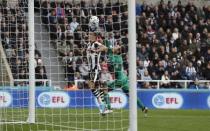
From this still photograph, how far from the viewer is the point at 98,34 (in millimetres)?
16312

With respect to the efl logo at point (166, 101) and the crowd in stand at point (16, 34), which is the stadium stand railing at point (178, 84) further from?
the crowd in stand at point (16, 34)

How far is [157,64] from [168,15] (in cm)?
496

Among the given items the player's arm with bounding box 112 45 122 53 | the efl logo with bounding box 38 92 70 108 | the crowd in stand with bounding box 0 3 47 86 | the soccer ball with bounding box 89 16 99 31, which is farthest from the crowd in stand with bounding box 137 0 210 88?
the player's arm with bounding box 112 45 122 53

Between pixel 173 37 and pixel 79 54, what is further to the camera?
pixel 173 37

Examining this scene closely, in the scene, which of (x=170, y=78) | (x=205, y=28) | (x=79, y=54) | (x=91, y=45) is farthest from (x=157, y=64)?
(x=91, y=45)

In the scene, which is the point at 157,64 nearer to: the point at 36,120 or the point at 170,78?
the point at 170,78

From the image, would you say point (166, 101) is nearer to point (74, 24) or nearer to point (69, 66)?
point (69, 66)

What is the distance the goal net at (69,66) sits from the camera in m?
14.8

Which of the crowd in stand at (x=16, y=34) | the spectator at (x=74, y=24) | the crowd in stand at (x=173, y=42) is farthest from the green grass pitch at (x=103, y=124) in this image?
the crowd in stand at (x=173, y=42)

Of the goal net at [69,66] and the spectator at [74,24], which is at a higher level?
the spectator at [74,24]

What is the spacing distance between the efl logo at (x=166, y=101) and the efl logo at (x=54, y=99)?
3.15 metres

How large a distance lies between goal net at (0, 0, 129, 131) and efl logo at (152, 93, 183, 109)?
127 centimetres

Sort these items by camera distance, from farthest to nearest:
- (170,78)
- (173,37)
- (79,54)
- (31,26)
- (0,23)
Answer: (173,37) < (170,78) < (79,54) < (0,23) < (31,26)

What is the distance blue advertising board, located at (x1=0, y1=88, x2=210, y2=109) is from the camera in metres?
22.3
